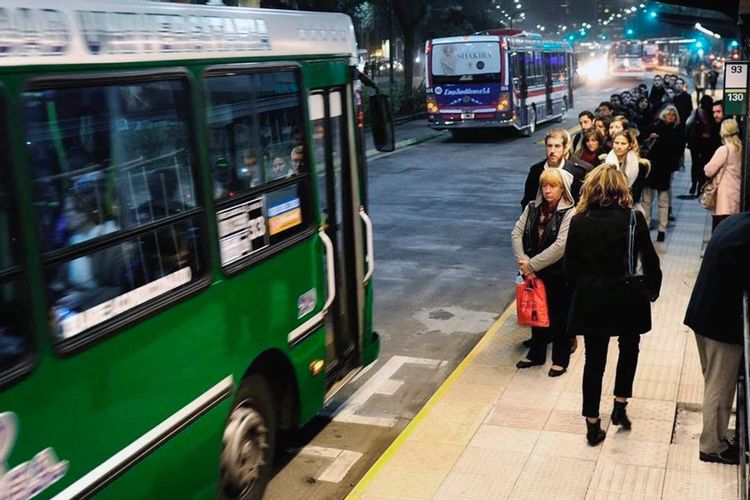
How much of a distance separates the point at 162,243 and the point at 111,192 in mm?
489

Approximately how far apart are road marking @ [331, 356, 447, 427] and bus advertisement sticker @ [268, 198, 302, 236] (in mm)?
1980

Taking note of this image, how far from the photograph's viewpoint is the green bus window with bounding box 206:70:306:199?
546 centimetres

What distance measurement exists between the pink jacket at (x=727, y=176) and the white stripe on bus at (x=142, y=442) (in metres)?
7.73

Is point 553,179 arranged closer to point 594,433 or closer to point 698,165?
point 594,433

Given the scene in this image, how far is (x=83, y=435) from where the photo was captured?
159 inches

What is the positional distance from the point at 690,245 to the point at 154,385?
10585 mm

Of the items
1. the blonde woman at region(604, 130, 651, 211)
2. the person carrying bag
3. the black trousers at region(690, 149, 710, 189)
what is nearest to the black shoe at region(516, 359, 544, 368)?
the blonde woman at region(604, 130, 651, 211)

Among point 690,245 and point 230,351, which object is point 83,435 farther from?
point 690,245

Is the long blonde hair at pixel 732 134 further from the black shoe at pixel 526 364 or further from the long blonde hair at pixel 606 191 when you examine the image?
the long blonde hair at pixel 606 191

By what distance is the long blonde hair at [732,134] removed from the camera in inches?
442

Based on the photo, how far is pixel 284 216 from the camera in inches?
247

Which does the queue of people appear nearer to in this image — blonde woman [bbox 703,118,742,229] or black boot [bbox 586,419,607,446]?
black boot [bbox 586,419,607,446]

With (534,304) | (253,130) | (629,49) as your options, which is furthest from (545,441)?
(629,49)

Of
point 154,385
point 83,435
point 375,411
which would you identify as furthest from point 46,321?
point 375,411
